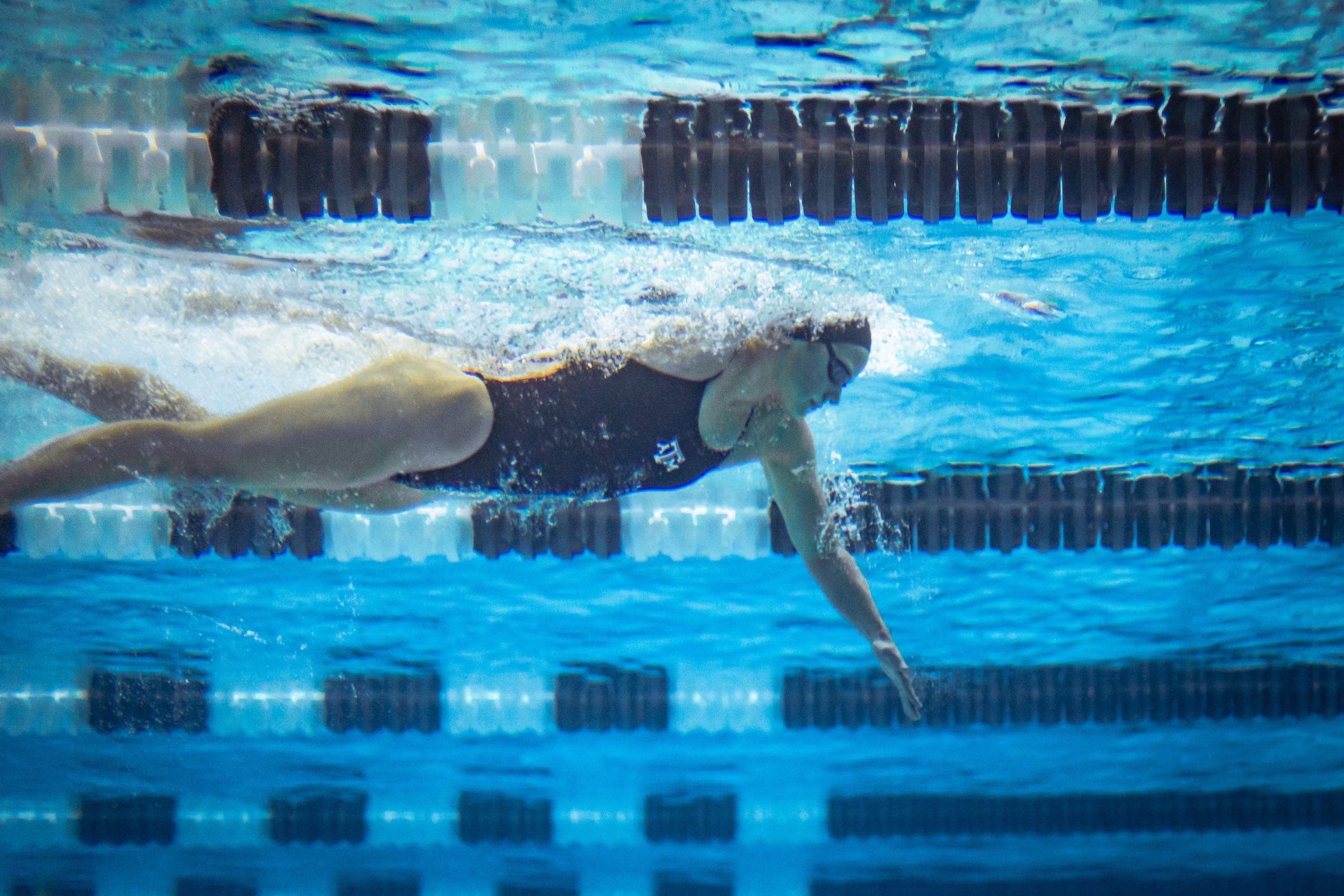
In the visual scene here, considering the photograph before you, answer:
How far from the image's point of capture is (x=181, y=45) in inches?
143

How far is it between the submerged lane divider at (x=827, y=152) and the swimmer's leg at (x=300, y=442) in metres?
0.91

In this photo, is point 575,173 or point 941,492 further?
point 941,492

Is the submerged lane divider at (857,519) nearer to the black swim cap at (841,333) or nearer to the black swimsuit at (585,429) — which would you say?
the black swimsuit at (585,429)

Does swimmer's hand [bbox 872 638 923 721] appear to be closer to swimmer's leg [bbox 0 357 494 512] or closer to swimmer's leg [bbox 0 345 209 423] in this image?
swimmer's leg [bbox 0 357 494 512]

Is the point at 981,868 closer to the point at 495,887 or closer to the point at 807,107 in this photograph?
the point at 495,887

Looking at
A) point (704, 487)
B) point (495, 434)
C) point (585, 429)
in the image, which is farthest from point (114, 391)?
point (704, 487)

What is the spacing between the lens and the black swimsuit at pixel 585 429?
12.1 feet

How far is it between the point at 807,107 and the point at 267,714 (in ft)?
36.3

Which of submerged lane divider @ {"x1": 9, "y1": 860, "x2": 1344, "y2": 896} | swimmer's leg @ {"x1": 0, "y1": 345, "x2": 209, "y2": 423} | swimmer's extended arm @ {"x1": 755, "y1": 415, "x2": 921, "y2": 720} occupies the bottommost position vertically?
submerged lane divider @ {"x1": 9, "y1": 860, "x2": 1344, "y2": 896}

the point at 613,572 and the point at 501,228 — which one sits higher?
the point at 501,228

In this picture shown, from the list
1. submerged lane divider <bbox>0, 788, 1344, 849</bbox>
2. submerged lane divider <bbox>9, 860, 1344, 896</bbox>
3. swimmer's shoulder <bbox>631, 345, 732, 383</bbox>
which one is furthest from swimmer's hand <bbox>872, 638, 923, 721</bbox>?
submerged lane divider <bbox>9, 860, 1344, 896</bbox>

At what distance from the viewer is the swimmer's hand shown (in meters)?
4.10

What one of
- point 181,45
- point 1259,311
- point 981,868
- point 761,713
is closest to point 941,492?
point 1259,311

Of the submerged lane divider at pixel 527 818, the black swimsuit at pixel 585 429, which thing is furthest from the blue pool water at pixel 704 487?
the black swimsuit at pixel 585 429
